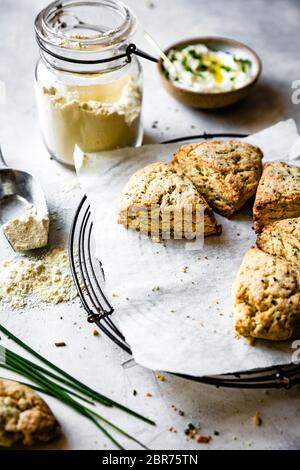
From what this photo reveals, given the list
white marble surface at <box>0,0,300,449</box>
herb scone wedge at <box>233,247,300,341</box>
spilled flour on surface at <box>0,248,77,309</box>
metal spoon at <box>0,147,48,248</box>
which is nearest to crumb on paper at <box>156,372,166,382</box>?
white marble surface at <box>0,0,300,449</box>

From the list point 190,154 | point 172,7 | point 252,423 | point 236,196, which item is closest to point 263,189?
point 236,196

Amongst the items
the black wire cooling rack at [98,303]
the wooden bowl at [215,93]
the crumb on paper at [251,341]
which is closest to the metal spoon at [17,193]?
the black wire cooling rack at [98,303]

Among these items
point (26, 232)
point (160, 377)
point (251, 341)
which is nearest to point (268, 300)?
point (251, 341)

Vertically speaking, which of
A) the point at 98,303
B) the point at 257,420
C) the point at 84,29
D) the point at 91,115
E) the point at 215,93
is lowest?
the point at 257,420

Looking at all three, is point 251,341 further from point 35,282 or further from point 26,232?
point 26,232

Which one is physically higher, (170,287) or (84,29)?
(84,29)

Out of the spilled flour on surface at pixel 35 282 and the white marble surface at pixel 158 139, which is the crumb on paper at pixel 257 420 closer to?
the white marble surface at pixel 158 139

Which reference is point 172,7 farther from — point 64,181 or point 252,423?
point 252,423

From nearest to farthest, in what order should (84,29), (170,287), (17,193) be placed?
(170,287), (17,193), (84,29)
